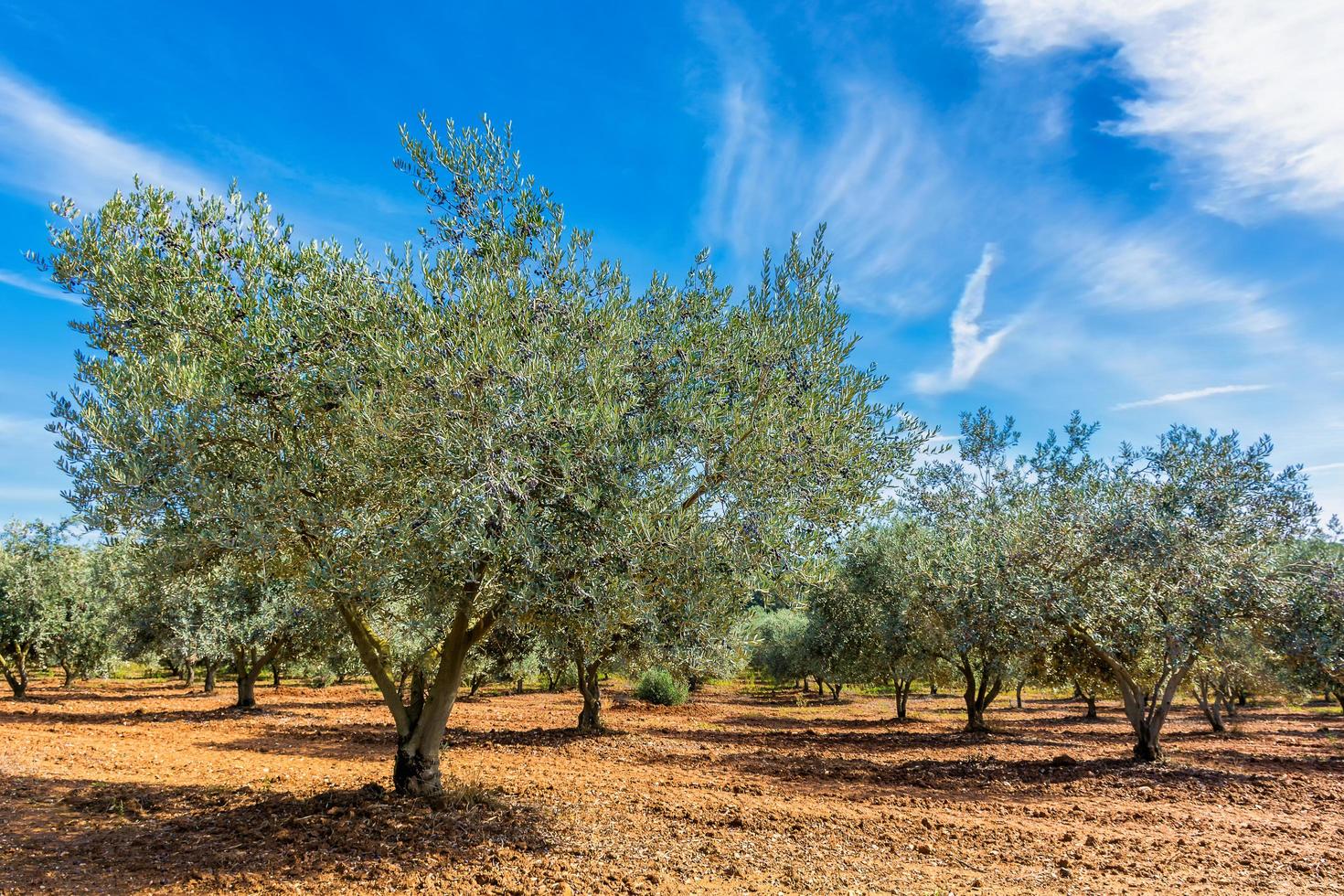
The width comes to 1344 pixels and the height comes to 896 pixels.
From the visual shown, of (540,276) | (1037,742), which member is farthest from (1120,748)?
(540,276)

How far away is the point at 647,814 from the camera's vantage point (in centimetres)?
1288

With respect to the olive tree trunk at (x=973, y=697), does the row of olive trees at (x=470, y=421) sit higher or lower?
higher

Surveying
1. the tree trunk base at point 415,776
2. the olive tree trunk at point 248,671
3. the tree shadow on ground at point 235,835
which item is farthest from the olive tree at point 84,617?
the tree trunk base at point 415,776

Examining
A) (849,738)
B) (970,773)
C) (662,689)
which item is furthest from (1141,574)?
(662,689)

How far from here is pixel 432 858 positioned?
9.66m

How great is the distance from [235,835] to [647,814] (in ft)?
23.0

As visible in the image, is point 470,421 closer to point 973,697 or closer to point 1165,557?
point 1165,557

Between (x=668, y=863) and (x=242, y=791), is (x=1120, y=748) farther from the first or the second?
(x=242, y=791)

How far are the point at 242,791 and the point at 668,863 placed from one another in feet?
31.6

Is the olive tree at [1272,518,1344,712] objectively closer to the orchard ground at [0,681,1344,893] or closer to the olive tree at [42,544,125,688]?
the orchard ground at [0,681,1344,893]

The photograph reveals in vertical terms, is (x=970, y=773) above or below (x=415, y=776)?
below

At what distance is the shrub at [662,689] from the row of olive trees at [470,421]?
32.0 metres

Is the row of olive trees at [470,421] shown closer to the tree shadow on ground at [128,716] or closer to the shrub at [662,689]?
the tree shadow on ground at [128,716]

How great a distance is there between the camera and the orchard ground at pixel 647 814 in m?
9.49
